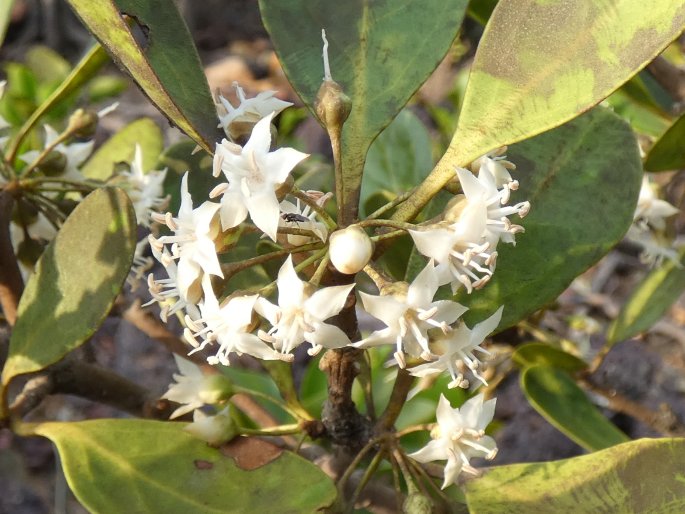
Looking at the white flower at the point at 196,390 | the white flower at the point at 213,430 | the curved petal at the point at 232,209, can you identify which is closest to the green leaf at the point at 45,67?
the white flower at the point at 196,390

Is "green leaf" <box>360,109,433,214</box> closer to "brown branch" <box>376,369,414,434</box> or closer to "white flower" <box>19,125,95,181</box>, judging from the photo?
"white flower" <box>19,125,95,181</box>

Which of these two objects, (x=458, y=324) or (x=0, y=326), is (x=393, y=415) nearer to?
(x=458, y=324)

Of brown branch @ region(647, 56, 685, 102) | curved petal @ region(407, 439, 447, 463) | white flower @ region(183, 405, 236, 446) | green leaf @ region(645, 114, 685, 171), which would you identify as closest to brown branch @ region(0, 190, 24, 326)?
white flower @ region(183, 405, 236, 446)

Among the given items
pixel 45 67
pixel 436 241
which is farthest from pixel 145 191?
pixel 45 67

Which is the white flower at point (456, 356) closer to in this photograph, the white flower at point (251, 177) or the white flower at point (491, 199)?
the white flower at point (491, 199)

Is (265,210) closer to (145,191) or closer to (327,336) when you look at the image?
(327,336)

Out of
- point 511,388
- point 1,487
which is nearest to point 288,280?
point 511,388

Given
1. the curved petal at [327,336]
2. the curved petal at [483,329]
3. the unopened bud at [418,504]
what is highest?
the curved petal at [327,336]
